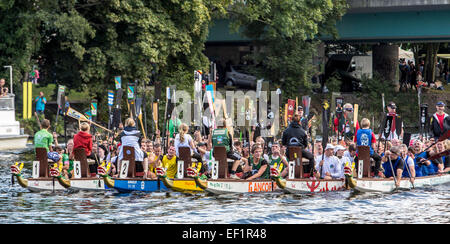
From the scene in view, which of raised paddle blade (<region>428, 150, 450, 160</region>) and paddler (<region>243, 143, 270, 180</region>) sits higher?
raised paddle blade (<region>428, 150, 450, 160</region>)

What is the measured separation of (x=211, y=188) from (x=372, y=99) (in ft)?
81.7

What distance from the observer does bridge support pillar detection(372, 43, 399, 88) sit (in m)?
48.7

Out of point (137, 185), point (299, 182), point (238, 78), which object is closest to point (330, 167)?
point (299, 182)

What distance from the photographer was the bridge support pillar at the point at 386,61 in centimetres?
4866

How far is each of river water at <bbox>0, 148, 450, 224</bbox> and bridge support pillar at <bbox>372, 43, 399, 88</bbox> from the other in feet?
82.8

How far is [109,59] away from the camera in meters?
36.8

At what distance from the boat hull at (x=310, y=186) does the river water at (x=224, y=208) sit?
0.19 m

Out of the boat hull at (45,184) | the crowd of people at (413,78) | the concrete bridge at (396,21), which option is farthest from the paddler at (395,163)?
the crowd of people at (413,78)

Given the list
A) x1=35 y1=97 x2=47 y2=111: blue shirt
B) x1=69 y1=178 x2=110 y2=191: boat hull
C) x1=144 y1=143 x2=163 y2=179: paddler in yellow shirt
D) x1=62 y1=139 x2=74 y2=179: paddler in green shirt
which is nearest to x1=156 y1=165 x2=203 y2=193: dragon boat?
x1=144 y1=143 x2=163 y2=179: paddler in yellow shirt

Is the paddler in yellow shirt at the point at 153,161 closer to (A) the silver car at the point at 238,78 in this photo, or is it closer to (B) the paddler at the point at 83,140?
(B) the paddler at the point at 83,140

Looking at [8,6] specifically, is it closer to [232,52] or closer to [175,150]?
[175,150]

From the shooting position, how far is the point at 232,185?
867 inches

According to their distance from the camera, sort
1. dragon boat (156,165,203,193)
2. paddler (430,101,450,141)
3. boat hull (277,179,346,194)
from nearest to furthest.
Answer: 1. dragon boat (156,165,203,193)
2. boat hull (277,179,346,194)
3. paddler (430,101,450,141)

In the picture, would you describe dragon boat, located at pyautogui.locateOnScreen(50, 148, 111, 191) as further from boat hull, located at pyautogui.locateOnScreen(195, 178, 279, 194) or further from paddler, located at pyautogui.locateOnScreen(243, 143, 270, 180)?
paddler, located at pyautogui.locateOnScreen(243, 143, 270, 180)
